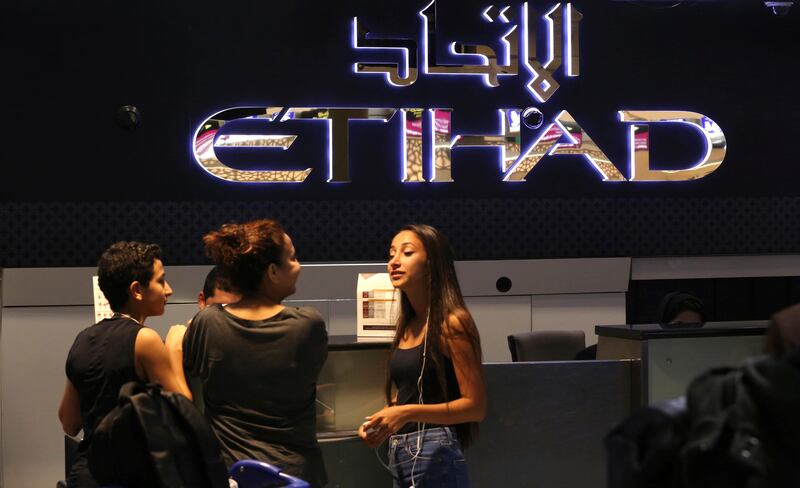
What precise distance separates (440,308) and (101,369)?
95 centimetres

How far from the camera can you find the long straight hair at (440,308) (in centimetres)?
280

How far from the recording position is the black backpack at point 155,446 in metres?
2.04

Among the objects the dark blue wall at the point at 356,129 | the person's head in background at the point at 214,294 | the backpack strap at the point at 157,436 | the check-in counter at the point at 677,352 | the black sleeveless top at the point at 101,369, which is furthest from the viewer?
the dark blue wall at the point at 356,129

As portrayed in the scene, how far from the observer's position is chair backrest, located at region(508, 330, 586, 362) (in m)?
5.48

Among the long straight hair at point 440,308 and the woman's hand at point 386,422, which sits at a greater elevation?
the long straight hair at point 440,308

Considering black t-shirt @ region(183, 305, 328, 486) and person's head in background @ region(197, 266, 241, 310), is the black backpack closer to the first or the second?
black t-shirt @ region(183, 305, 328, 486)

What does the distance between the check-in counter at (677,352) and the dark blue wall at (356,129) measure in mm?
3138

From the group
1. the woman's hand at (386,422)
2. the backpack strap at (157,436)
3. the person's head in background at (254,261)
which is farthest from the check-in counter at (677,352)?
the backpack strap at (157,436)

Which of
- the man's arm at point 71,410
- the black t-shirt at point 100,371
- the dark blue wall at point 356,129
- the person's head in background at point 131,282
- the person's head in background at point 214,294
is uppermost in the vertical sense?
the dark blue wall at point 356,129

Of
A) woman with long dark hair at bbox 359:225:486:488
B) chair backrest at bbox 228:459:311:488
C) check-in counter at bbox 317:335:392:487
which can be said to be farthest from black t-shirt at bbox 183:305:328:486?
check-in counter at bbox 317:335:392:487

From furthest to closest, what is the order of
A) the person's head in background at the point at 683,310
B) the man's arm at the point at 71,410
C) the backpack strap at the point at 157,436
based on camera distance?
the person's head in background at the point at 683,310
the man's arm at the point at 71,410
the backpack strap at the point at 157,436

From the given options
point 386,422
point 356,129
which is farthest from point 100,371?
point 356,129

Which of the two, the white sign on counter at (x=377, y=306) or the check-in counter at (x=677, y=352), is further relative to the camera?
the check-in counter at (x=677, y=352)

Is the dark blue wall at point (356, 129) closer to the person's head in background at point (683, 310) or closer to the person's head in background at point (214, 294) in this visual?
the person's head in background at point (683, 310)
